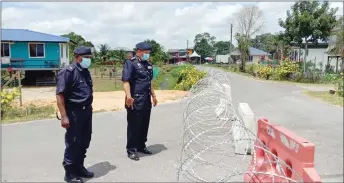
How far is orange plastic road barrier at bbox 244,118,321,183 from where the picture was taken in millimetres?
2486

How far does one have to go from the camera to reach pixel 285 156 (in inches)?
115

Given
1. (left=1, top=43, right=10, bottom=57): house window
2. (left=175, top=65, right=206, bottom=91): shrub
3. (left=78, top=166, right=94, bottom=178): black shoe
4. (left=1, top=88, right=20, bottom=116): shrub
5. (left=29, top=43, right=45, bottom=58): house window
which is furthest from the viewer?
(left=29, top=43, right=45, bottom=58): house window

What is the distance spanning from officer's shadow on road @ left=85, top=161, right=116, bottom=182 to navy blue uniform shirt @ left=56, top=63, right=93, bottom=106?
1067 mm

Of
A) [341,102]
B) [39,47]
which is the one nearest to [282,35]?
[39,47]

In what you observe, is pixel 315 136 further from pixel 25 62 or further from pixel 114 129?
pixel 25 62

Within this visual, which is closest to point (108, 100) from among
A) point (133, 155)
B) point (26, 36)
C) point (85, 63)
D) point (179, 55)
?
point (133, 155)

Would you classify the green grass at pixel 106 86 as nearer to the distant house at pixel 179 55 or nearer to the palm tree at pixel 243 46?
the palm tree at pixel 243 46

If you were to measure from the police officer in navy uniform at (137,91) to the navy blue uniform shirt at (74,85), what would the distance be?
0.87 metres

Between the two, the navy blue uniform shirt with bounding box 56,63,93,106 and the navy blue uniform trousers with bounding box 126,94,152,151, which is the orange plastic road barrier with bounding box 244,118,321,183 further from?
the navy blue uniform shirt with bounding box 56,63,93,106

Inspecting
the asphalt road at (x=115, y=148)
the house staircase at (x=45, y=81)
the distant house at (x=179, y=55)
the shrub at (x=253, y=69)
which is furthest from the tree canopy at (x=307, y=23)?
the distant house at (x=179, y=55)

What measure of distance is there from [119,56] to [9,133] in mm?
36196

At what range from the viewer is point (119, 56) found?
42906 millimetres

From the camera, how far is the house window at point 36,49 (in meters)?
24.5

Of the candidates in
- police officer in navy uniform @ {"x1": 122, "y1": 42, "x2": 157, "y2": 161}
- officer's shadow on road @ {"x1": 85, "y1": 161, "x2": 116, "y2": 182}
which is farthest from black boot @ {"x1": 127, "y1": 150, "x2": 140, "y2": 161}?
officer's shadow on road @ {"x1": 85, "y1": 161, "x2": 116, "y2": 182}
